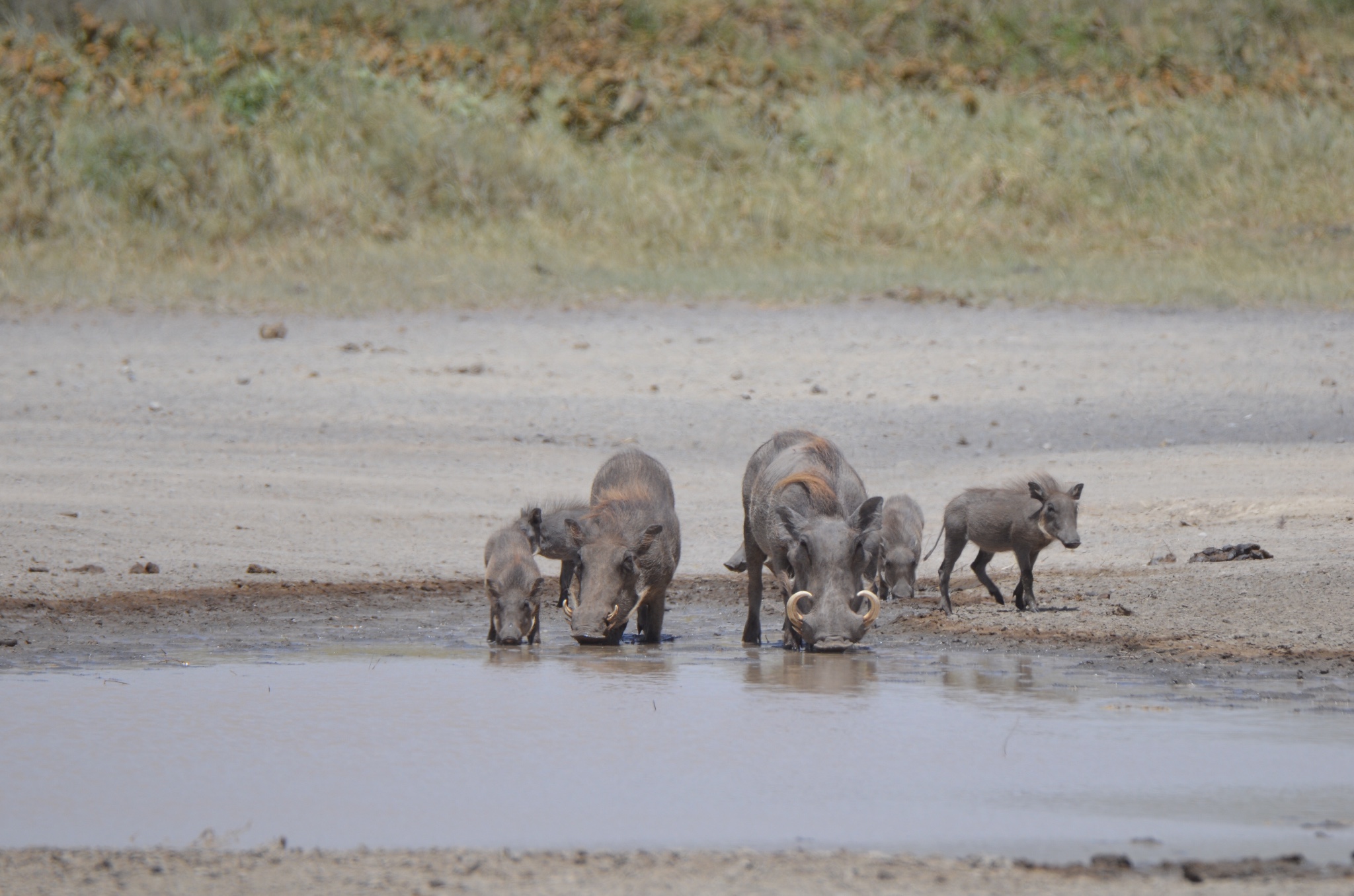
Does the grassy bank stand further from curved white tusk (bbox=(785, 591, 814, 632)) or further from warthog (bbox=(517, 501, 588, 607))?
curved white tusk (bbox=(785, 591, 814, 632))

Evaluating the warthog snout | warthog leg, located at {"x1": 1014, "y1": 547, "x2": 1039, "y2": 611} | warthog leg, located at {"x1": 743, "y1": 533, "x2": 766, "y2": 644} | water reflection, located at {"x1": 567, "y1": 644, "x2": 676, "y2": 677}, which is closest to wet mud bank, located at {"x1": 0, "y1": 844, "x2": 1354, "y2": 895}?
water reflection, located at {"x1": 567, "y1": 644, "x2": 676, "y2": 677}

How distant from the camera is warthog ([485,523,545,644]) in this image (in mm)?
8094

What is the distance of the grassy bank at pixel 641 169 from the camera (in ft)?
57.3

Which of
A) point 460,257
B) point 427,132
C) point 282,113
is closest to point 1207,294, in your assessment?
point 460,257

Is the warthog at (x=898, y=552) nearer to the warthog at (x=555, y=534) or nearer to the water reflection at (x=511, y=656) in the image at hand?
the warthog at (x=555, y=534)

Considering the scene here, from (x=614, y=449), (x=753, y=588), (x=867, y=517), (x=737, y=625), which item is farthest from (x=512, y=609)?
(x=614, y=449)

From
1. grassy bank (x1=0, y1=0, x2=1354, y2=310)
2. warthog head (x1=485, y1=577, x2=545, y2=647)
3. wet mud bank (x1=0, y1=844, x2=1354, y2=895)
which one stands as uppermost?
grassy bank (x1=0, y1=0, x2=1354, y2=310)

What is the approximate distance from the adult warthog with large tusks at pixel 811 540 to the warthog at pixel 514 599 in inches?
37.7

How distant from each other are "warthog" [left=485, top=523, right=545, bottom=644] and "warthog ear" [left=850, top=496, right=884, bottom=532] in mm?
1379

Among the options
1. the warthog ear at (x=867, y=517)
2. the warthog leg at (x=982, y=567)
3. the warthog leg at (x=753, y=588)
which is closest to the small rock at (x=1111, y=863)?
the warthog ear at (x=867, y=517)

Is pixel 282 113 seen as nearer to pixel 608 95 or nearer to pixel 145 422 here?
pixel 608 95

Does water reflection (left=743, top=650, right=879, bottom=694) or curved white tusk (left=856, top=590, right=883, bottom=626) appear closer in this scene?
water reflection (left=743, top=650, right=879, bottom=694)

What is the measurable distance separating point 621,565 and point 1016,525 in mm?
2174

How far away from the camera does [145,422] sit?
13.1 metres
